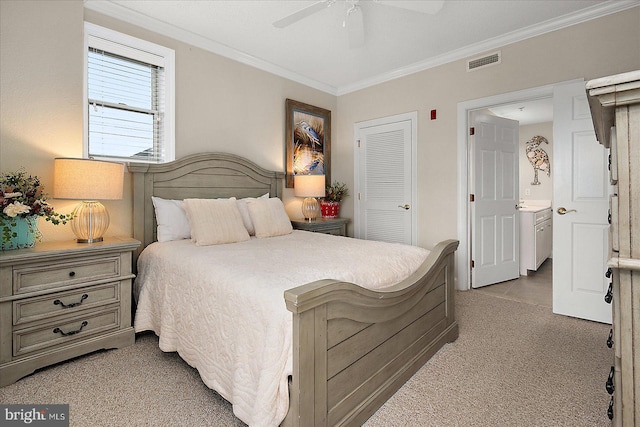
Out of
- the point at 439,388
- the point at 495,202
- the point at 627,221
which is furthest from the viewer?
the point at 495,202

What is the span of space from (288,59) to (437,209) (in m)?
2.47

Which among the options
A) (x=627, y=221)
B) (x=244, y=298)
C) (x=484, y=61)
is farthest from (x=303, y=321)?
(x=484, y=61)

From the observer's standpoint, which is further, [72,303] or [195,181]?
[195,181]

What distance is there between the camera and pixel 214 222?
2.66 metres

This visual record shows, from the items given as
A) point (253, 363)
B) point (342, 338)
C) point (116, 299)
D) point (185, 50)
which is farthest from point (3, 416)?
point (185, 50)

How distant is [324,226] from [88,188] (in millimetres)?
2469

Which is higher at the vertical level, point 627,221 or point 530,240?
point 627,221

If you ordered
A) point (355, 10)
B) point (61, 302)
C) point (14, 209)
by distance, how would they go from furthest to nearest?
1. point (355, 10)
2. point (61, 302)
3. point (14, 209)

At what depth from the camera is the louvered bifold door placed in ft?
13.5

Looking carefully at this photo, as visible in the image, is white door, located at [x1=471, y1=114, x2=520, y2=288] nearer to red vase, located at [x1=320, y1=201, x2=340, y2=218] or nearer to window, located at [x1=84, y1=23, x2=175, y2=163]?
red vase, located at [x1=320, y1=201, x2=340, y2=218]

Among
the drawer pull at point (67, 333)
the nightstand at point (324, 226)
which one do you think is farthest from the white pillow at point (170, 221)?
the nightstand at point (324, 226)

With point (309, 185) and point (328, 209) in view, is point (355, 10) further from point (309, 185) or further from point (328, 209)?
point (328, 209)

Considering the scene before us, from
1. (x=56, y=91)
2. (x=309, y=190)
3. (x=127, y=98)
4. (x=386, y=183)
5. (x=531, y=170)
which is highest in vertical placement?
(x=127, y=98)

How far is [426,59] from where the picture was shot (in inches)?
149
